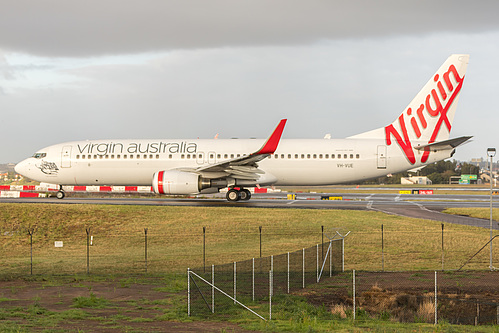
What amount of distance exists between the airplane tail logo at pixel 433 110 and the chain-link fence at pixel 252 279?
1887 centimetres

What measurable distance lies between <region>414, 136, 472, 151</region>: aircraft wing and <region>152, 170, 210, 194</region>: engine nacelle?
15.9 meters

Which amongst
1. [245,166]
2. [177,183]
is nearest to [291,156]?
[245,166]

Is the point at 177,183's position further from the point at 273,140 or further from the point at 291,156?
the point at 291,156

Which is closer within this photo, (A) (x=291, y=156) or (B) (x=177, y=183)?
(B) (x=177, y=183)

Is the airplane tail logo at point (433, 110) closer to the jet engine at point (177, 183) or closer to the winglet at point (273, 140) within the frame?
the winglet at point (273, 140)

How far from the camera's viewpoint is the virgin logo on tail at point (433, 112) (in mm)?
39594

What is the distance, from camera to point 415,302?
53.7 feet

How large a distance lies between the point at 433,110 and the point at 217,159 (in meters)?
16.2

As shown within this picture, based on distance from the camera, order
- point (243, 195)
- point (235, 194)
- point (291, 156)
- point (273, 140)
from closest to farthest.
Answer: point (273, 140), point (291, 156), point (235, 194), point (243, 195)

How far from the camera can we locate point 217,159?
40.8 m

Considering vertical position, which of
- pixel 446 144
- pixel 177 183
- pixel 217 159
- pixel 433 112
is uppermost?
pixel 433 112

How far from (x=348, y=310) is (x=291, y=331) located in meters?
2.90

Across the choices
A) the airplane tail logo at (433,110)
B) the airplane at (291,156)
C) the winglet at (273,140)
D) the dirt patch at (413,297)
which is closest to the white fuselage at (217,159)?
the airplane at (291,156)

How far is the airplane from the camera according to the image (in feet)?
126
